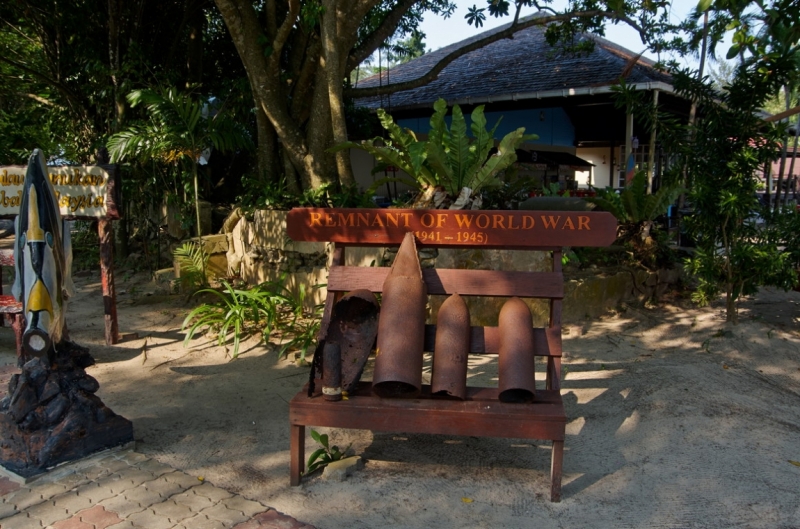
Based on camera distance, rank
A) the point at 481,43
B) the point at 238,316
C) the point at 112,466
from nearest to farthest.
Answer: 1. the point at 112,466
2. the point at 238,316
3. the point at 481,43

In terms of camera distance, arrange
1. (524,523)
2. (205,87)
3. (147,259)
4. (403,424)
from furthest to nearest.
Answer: (205,87), (147,259), (403,424), (524,523)

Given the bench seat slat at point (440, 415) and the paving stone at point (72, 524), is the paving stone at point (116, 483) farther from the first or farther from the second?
the bench seat slat at point (440, 415)

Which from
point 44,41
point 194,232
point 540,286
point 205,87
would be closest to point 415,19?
point 205,87

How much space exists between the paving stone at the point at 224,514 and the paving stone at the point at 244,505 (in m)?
0.03

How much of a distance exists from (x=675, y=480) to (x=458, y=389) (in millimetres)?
1230

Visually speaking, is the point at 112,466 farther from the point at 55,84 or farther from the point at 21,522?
the point at 55,84

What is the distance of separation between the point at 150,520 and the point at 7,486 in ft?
3.10

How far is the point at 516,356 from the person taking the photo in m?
3.38

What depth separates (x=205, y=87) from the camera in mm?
10758

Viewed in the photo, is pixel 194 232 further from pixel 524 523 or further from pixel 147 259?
pixel 524 523

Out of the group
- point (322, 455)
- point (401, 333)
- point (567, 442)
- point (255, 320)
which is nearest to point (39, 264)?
point (322, 455)

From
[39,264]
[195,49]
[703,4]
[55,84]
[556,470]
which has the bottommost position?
[556,470]

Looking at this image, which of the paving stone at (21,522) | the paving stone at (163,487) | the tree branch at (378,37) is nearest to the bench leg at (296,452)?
the paving stone at (163,487)

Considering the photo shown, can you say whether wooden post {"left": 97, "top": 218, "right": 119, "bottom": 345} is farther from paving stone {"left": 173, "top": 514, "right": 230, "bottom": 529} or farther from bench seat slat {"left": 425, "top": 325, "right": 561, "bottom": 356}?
bench seat slat {"left": 425, "top": 325, "right": 561, "bottom": 356}
